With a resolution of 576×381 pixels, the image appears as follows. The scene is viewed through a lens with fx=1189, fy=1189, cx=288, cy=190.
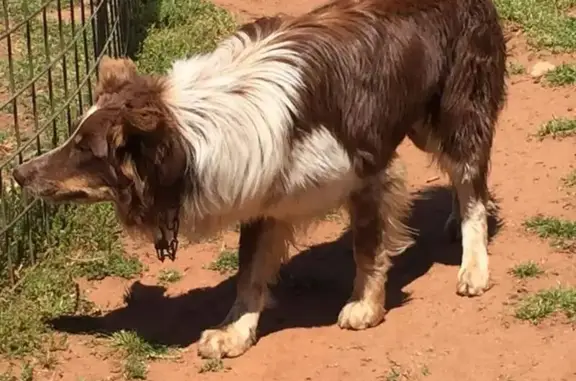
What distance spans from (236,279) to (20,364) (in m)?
1.18

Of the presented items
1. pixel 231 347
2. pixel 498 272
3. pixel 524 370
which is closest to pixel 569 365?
pixel 524 370

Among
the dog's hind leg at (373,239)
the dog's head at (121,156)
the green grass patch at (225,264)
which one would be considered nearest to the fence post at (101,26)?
the green grass patch at (225,264)

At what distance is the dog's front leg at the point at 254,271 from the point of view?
5.27 meters

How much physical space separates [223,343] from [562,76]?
3.59m

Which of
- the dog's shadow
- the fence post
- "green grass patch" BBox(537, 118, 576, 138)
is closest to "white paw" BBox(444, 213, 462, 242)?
the dog's shadow

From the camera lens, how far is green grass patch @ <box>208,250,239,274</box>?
5.98 metres

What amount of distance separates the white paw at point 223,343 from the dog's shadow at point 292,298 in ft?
0.50

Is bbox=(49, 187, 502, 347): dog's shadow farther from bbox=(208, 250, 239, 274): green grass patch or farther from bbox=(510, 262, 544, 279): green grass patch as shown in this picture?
bbox=(510, 262, 544, 279): green grass patch

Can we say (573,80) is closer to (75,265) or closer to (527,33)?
(527,33)

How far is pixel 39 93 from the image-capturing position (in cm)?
777

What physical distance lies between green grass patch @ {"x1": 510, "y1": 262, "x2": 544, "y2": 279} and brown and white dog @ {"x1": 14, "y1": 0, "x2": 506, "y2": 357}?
0.16 m

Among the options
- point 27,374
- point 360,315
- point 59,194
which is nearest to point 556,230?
point 360,315

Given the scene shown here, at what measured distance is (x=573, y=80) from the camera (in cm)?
774

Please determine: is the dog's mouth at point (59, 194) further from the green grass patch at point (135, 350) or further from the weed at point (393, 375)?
the weed at point (393, 375)
